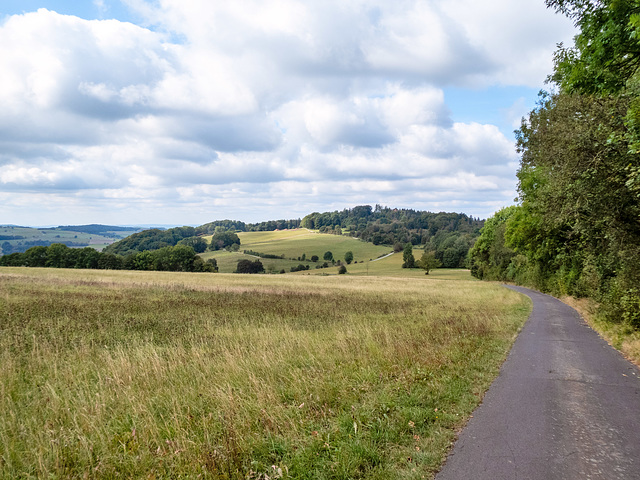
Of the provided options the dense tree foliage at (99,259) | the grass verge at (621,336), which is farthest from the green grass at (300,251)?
the grass verge at (621,336)

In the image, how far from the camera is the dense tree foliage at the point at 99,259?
299 ft

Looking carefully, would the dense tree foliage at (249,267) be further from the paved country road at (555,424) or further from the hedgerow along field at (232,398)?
the paved country road at (555,424)

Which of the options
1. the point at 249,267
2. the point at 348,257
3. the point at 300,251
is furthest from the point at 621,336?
the point at 300,251

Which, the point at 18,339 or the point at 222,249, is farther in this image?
the point at 222,249

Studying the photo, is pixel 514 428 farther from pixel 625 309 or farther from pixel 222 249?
pixel 222 249

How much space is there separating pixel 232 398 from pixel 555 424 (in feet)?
16.8

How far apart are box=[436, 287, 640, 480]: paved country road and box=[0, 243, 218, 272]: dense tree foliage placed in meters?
95.2

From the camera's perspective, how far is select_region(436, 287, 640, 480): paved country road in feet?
14.6

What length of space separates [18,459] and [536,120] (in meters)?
31.4

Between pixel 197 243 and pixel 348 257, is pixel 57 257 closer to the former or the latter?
pixel 197 243

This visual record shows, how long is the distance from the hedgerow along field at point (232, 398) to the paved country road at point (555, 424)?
370 millimetres

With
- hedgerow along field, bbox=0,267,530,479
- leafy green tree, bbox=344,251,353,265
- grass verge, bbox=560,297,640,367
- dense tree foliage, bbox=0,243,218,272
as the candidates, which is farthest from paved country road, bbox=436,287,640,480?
leafy green tree, bbox=344,251,353,265

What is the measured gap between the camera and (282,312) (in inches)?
653

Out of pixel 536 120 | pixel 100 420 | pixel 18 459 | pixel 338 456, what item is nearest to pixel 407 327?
pixel 338 456
